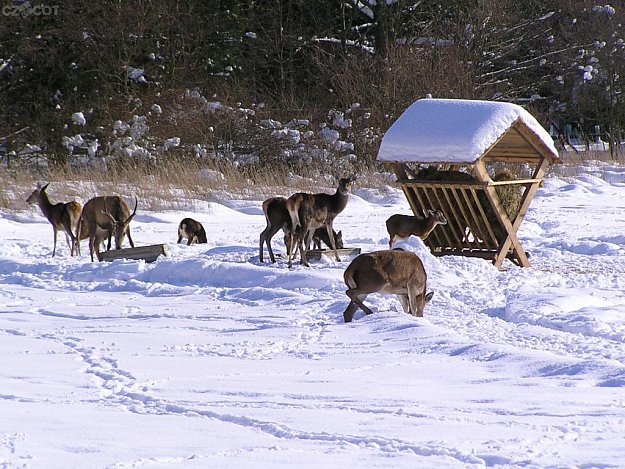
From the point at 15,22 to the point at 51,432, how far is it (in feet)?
86.8

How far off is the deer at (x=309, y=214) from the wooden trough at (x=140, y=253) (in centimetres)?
183

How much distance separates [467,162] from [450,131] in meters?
0.61

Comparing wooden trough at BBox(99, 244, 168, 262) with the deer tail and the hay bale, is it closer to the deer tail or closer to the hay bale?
the deer tail

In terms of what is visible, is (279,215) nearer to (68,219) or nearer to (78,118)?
(68,219)

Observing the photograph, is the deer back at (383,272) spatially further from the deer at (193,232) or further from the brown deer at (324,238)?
the deer at (193,232)

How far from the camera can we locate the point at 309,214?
1327 centimetres

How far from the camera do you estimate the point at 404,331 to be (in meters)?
8.55

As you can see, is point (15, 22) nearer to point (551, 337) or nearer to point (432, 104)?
point (432, 104)

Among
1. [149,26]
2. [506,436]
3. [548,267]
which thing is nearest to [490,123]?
[548,267]

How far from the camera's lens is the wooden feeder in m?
12.7

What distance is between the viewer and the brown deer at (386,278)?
29.0ft

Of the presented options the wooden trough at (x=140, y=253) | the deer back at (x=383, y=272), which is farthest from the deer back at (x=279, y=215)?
the deer back at (x=383, y=272)

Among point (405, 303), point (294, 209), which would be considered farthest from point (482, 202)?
point (405, 303)

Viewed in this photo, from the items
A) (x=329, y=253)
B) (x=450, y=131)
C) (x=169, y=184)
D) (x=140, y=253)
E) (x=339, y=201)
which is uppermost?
(x=450, y=131)
